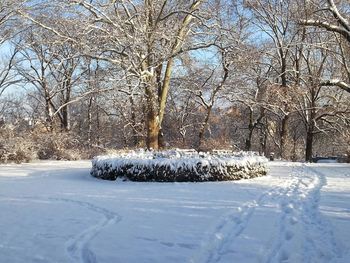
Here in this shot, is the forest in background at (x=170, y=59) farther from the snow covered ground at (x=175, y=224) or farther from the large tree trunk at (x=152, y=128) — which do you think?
the snow covered ground at (x=175, y=224)

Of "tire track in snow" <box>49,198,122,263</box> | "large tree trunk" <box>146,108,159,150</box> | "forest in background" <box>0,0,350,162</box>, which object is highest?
"forest in background" <box>0,0,350,162</box>

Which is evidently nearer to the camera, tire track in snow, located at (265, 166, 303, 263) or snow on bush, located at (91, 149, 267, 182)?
tire track in snow, located at (265, 166, 303, 263)

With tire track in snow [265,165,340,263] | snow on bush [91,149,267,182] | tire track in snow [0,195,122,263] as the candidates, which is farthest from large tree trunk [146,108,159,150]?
tire track in snow [0,195,122,263]

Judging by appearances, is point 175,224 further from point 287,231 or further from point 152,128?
point 152,128

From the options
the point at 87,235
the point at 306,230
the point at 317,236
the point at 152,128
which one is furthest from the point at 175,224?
the point at 152,128

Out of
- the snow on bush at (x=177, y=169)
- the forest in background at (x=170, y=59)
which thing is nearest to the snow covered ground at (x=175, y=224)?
the snow on bush at (x=177, y=169)

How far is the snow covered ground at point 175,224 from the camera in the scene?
5059 millimetres

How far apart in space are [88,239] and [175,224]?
159 centimetres

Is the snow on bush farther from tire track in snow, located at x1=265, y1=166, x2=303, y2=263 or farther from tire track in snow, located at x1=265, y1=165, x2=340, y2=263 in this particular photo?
tire track in snow, located at x1=265, y1=165, x2=340, y2=263

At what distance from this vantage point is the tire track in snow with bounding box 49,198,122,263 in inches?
192

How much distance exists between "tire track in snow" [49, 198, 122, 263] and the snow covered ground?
12 mm

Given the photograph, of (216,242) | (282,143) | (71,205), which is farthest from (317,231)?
(282,143)

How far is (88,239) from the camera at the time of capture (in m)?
5.73

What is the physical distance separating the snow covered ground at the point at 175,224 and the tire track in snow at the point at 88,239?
0.01m
